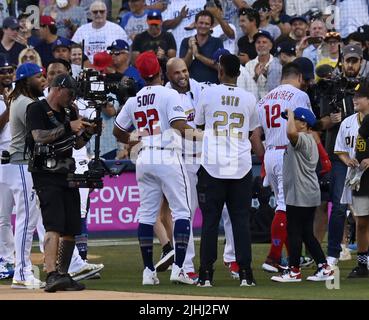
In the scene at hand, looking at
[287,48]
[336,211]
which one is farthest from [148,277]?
[287,48]

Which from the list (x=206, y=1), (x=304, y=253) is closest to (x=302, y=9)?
(x=206, y=1)

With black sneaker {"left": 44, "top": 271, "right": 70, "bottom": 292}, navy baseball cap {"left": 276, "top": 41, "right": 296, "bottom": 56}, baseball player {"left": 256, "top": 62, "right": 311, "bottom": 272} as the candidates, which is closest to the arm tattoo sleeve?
black sneaker {"left": 44, "top": 271, "right": 70, "bottom": 292}

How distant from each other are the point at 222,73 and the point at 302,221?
1761mm

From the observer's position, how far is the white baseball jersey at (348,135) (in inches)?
510

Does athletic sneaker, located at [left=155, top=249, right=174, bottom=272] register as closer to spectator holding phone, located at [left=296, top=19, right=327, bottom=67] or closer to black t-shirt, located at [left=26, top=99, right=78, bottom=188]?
black t-shirt, located at [left=26, top=99, right=78, bottom=188]

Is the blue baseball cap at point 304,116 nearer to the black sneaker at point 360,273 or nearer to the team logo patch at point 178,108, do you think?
the team logo patch at point 178,108

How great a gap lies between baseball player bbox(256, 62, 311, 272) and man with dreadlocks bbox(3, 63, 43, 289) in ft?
8.63

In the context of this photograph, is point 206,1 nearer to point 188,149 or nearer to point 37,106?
point 188,149

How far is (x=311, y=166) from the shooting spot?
12305 mm

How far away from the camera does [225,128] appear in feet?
39.3

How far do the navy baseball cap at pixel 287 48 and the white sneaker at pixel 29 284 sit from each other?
263 inches

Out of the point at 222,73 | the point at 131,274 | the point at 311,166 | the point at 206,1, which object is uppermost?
the point at 206,1

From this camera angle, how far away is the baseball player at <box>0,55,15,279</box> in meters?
12.9
